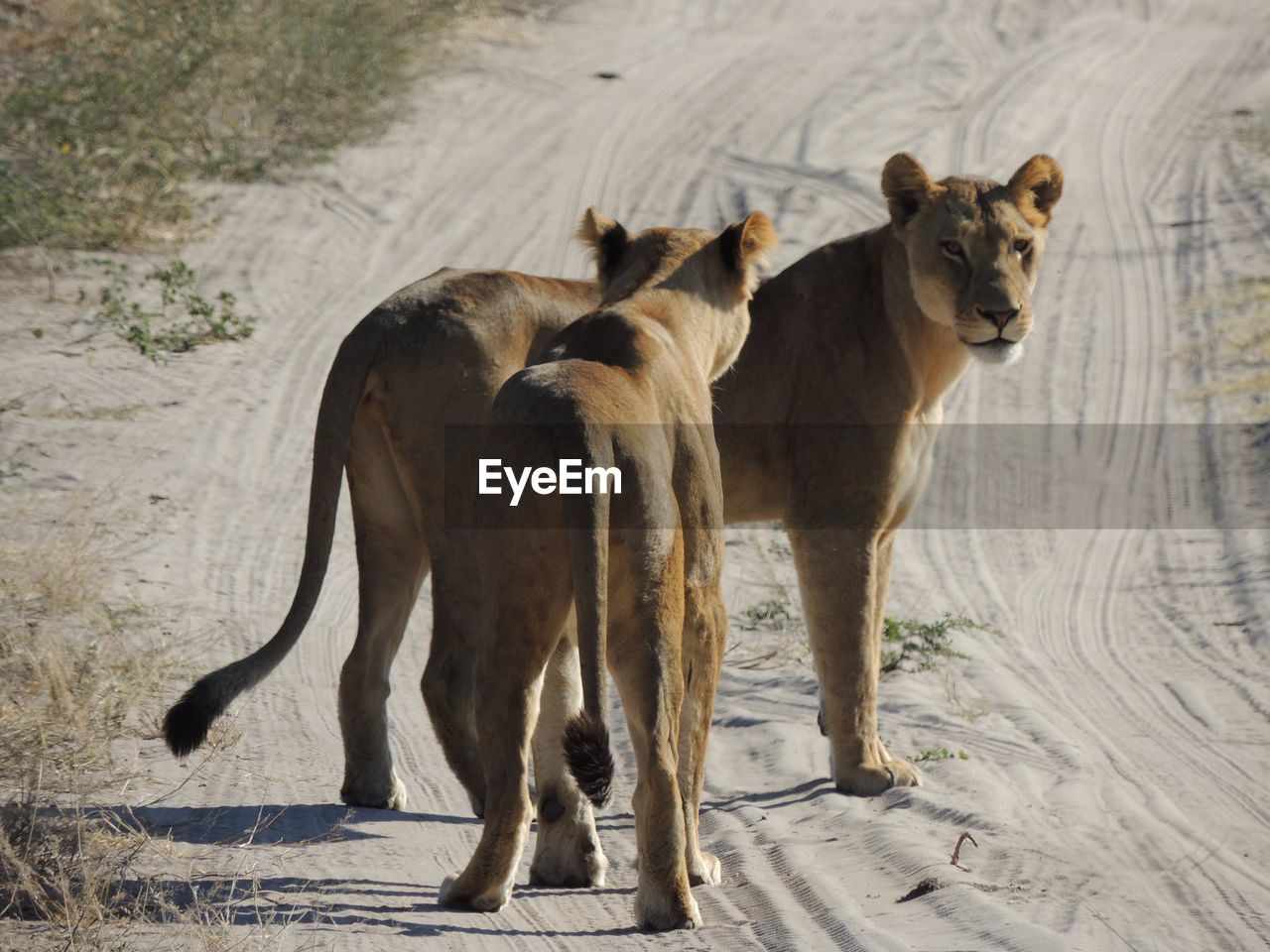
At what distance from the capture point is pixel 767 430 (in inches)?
236

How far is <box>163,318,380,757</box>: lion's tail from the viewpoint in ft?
14.1

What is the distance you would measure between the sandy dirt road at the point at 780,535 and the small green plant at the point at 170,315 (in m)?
0.17

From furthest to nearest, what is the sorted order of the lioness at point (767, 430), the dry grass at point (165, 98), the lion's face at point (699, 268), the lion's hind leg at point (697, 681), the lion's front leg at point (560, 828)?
the dry grass at point (165, 98) < the lion's face at point (699, 268) < the lioness at point (767, 430) < the lion's front leg at point (560, 828) < the lion's hind leg at point (697, 681)

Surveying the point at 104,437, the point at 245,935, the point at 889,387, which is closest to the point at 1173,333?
the point at 889,387

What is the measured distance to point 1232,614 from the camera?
7836 millimetres

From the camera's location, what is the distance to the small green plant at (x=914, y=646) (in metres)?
7.07

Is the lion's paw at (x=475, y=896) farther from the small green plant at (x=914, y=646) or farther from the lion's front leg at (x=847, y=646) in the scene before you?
the small green plant at (x=914, y=646)

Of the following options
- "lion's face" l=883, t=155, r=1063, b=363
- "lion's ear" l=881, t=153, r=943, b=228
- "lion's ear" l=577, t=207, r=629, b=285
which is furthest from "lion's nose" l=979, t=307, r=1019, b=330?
"lion's ear" l=577, t=207, r=629, b=285

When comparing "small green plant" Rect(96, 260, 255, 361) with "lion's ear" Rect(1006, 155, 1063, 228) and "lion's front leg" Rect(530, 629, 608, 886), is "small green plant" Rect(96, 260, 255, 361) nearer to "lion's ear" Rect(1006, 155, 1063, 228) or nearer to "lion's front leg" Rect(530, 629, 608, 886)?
"lion's ear" Rect(1006, 155, 1063, 228)

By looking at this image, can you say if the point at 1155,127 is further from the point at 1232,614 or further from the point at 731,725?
the point at 731,725

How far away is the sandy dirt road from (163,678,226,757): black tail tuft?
0.43 m

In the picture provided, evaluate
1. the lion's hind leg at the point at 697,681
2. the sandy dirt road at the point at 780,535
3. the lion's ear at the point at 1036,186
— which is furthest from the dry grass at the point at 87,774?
the lion's ear at the point at 1036,186

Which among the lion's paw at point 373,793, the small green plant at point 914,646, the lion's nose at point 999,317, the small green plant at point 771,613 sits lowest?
the lion's paw at point 373,793

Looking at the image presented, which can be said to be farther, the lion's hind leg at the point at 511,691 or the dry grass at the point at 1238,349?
the dry grass at the point at 1238,349
